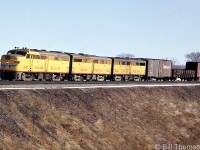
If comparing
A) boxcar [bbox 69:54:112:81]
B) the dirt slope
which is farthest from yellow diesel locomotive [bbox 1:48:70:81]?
the dirt slope

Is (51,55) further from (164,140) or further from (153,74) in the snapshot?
(153,74)

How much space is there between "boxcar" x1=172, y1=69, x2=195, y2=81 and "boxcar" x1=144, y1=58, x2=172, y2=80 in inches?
46.8

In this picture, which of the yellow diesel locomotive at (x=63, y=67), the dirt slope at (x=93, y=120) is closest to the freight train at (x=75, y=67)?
the yellow diesel locomotive at (x=63, y=67)

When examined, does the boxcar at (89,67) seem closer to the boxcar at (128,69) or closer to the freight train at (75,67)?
the freight train at (75,67)

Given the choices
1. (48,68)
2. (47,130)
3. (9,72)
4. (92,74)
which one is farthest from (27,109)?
(92,74)

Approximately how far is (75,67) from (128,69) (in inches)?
461

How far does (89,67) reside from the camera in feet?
144

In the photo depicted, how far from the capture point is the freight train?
34531mm

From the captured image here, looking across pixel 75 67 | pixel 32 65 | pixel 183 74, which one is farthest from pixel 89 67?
pixel 183 74

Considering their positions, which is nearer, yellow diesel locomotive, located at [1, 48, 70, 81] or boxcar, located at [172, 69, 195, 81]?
yellow diesel locomotive, located at [1, 48, 70, 81]

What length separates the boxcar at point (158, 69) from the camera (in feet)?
180

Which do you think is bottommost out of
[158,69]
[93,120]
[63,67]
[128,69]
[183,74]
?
[93,120]

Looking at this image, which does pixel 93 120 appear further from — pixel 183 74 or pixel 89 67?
pixel 183 74

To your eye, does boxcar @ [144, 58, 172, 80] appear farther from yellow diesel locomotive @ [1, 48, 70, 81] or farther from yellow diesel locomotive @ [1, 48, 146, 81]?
yellow diesel locomotive @ [1, 48, 70, 81]
